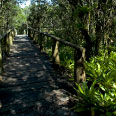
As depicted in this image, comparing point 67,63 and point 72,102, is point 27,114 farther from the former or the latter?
point 67,63

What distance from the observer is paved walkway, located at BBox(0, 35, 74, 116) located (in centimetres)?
321

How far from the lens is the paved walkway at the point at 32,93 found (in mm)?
3210

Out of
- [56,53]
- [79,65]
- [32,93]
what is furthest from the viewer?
[56,53]

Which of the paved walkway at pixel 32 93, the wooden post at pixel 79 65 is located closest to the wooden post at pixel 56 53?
the paved walkway at pixel 32 93

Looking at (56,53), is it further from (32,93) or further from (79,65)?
(32,93)

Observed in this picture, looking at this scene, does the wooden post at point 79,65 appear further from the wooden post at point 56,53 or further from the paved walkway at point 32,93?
the wooden post at point 56,53

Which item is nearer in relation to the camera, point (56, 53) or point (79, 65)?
point (79, 65)

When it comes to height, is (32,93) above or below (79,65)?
below

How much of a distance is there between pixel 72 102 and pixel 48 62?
309 centimetres

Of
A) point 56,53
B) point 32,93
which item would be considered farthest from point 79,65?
point 56,53

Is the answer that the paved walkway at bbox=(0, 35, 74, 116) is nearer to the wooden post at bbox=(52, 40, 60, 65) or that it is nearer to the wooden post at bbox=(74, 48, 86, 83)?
the wooden post at bbox=(52, 40, 60, 65)

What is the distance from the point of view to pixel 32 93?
3.87 m

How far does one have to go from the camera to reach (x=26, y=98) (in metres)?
3.64

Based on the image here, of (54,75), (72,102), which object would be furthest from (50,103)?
(54,75)
